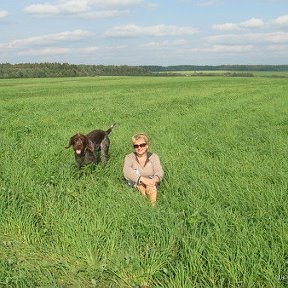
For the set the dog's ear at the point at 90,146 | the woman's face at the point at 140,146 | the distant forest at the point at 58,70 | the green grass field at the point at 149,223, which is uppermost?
the distant forest at the point at 58,70

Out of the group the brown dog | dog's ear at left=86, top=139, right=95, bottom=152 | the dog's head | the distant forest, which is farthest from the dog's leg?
the distant forest

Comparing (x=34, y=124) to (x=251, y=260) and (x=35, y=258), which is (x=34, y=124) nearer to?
(x=35, y=258)

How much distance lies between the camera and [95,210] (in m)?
5.40

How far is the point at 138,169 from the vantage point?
683 centimetres

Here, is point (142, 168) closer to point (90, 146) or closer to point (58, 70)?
point (90, 146)

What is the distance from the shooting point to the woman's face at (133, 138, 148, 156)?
6.65m

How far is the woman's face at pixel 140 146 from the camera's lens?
665cm

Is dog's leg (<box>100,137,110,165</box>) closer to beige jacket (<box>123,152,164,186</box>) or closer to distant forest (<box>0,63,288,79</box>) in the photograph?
beige jacket (<box>123,152,164,186</box>)

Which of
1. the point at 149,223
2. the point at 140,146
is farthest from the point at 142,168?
the point at 149,223

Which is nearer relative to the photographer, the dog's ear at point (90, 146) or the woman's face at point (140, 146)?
the woman's face at point (140, 146)

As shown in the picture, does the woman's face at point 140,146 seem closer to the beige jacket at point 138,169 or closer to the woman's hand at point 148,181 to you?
the beige jacket at point 138,169

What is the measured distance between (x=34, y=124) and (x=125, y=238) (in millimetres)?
12370

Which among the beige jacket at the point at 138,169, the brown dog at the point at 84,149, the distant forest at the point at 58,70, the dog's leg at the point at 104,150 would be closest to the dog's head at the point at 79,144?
the brown dog at the point at 84,149

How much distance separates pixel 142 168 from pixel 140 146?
43 centimetres
